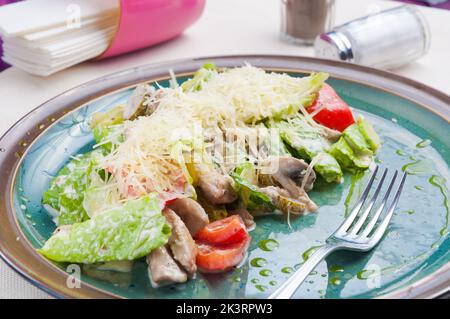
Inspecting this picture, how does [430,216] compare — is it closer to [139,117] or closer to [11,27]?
[139,117]

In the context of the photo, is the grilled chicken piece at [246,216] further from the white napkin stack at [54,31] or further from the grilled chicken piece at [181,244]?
the white napkin stack at [54,31]

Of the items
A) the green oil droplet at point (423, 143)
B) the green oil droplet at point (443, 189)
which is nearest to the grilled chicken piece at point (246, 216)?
the green oil droplet at point (443, 189)

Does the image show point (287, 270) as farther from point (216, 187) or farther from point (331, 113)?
point (331, 113)

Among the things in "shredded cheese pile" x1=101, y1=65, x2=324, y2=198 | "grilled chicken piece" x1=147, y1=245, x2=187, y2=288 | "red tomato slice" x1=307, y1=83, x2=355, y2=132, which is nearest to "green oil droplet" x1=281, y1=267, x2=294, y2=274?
"grilled chicken piece" x1=147, y1=245, x2=187, y2=288

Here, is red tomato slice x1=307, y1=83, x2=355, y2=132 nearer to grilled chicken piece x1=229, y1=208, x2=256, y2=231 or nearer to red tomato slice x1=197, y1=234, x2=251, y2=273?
grilled chicken piece x1=229, y1=208, x2=256, y2=231

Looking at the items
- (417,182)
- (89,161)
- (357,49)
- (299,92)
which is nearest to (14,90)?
(89,161)
